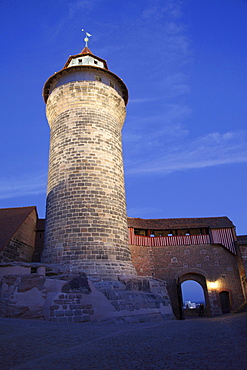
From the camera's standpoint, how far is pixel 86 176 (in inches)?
429

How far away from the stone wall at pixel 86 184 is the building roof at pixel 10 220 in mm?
2019

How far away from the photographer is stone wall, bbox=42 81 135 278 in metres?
9.84

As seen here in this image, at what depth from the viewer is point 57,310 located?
6.80 m

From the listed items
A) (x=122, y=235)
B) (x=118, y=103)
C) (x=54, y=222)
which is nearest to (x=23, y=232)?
(x=54, y=222)

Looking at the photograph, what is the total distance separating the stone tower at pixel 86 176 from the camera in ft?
32.3

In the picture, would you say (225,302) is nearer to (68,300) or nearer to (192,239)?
(192,239)

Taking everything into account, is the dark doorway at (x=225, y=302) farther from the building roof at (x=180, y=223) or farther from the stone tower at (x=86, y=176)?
the stone tower at (x=86, y=176)

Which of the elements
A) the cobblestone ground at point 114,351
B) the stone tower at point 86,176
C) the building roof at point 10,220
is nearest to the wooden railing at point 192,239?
the building roof at point 10,220

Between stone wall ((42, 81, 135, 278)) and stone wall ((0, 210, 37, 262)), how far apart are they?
1753 mm

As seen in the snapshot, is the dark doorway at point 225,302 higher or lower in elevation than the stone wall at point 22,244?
lower

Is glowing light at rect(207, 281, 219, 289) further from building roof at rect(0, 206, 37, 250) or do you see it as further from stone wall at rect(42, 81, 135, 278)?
building roof at rect(0, 206, 37, 250)

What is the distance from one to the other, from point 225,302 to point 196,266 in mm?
3140

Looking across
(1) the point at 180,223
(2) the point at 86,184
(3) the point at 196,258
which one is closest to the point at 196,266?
(3) the point at 196,258

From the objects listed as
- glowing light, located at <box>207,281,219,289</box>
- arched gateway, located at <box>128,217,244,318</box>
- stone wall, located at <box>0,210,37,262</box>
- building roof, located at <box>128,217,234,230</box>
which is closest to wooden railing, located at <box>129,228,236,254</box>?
arched gateway, located at <box>128,217,244,318</box>
